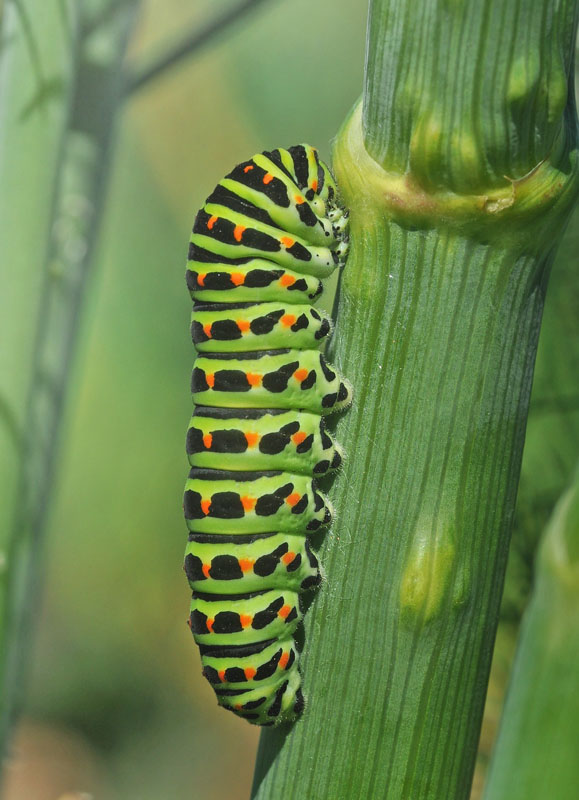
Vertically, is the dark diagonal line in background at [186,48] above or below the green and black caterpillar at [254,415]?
above

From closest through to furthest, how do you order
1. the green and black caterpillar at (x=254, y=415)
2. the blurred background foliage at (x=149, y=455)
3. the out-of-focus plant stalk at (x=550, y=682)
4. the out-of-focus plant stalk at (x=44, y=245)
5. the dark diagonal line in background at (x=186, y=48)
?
the out-of-focus plant stalk at (x=550, y=682) < the green and black caterpillar at (x=254, y=415) < the out-of-focus plant stalk at (x=44, y=245) < the dark diagonal line in background at (x=186, y=48) < the blurred background foliage at (x=149, y=455)

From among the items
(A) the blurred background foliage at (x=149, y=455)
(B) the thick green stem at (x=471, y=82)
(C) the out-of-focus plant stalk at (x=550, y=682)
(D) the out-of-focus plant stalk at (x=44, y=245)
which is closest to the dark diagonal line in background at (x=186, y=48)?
(D) the out-of-focus plant stalk at (x=44, y=245)

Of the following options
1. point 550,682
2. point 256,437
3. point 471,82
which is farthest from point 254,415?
point 550,682

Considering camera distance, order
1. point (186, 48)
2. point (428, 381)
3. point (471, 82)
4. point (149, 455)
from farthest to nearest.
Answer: point (149, 455) → point (186, 48) → point (428, 381) → point (471, 82)

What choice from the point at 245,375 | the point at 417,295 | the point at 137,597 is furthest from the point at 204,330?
the point at 137,597

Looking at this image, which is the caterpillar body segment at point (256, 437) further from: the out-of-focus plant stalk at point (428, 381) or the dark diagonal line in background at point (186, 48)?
the dark diagonal line in background at point (186, 48)

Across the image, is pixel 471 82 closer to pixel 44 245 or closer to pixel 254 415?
pixel 254 415

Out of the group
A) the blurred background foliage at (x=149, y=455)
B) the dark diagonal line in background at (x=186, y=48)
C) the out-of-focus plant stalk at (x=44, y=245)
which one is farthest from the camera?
the blurred background foliage at (x=149, y=455)
